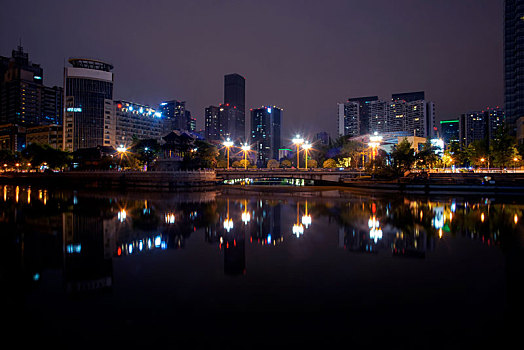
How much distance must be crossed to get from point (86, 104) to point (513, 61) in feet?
554

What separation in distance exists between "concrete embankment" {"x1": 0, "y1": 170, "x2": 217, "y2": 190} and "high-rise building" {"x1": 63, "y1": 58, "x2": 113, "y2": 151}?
6328 centimetres

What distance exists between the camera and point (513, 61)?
102 metres

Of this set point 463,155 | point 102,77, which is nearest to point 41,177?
point 102,77

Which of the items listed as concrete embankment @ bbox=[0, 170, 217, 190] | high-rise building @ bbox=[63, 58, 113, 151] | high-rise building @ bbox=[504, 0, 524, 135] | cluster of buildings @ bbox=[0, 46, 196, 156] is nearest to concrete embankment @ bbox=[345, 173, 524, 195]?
concrete embankment @ bbox=[0, 170, 217, 190]

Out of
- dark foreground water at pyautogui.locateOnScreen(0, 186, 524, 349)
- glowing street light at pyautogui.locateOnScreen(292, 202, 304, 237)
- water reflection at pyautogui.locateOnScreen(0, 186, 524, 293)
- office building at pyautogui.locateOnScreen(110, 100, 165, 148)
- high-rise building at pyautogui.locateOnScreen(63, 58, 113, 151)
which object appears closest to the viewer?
dark foreground water at pyautogui.locateOnScreen(0, 186, 524, 349)

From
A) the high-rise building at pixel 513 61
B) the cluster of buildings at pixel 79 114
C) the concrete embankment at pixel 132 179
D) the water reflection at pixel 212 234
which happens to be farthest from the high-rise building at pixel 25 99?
the high-rise building at pixel 513 61

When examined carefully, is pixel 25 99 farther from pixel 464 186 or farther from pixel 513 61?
pixel 513 61

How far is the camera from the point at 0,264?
10.4 meters

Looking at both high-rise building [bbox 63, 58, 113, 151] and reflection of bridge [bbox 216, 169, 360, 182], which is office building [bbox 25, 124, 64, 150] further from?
reflection of bridge [bbox 216, 169, 360, 182]

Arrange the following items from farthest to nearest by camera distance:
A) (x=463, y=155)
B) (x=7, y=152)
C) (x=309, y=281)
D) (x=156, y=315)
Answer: (x=7, y=152) < (x=463, y=155) < (x=309, y=281) < (x=156, y=315)

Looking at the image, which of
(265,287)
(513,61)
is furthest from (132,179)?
(513,61)

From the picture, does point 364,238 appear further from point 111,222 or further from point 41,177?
point 41,177

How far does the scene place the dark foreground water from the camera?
590 cm

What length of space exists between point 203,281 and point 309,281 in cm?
307
